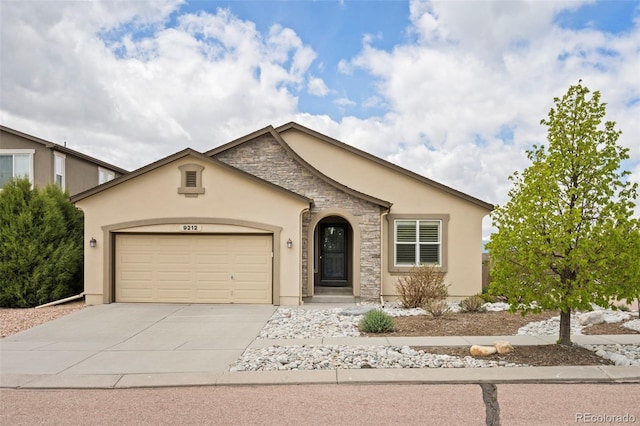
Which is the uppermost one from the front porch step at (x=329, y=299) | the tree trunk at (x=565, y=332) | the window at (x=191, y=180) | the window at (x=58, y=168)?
the window at (x=58, y=168)

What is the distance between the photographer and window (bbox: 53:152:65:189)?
67.5 ft

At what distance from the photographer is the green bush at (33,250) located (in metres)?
13.8

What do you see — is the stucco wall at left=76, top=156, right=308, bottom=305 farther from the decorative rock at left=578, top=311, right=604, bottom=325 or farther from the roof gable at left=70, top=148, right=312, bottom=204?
the decorative rock at left=578, top=311, right=604, bottom=325

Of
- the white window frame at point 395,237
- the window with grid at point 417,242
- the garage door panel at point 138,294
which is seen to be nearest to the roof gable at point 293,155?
the white window frame at point 395,237

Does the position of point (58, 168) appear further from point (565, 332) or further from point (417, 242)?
point (565, 332)

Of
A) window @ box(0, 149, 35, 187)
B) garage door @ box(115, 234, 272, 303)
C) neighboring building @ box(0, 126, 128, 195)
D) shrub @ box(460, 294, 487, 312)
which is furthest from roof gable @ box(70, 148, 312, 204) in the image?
window @ box(0, 149, 35, 187)

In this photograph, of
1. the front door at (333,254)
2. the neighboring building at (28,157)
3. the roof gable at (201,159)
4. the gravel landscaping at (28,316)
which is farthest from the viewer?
the neighboring building at (28,157)

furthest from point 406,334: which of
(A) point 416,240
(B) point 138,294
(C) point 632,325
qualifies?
(B) point 138,294

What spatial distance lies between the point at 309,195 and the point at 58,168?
43.6ft

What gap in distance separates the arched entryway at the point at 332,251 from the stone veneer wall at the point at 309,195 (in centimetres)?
191

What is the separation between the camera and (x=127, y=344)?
9.00 meters

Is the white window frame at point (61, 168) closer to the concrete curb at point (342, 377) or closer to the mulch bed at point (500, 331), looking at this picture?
the concrete curb at point (342, 377)

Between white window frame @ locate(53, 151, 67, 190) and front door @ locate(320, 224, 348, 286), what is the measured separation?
42.1 ft

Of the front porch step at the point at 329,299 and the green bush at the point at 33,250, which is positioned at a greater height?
the green bush at the point at 33,250
